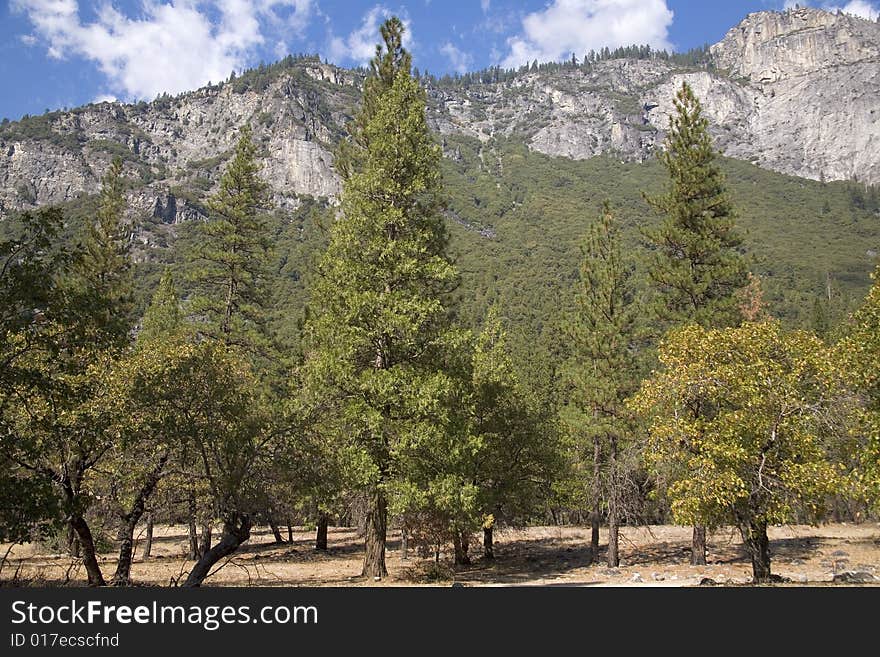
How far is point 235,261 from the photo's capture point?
961 inches

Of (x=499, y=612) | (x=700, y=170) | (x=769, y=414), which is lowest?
(x=499, y=612)

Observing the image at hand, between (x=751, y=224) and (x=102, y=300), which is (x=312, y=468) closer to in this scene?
(x=102, y=300)

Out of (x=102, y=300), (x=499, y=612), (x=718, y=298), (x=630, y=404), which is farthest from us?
(x=718, y=298)

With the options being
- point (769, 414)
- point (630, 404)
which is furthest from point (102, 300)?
point (769, 414)

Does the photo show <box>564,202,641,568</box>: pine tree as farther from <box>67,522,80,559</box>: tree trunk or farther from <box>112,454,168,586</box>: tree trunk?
<box>67,522,80,559</box>: tree trunk

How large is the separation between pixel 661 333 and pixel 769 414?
10.8 meters

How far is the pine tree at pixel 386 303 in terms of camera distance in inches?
582

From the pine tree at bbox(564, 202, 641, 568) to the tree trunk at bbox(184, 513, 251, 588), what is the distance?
13758 millimetres

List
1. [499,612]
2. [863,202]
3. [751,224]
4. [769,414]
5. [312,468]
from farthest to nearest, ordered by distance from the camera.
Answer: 1. [863,202]
2. [751,224]
3. [312,468]
4. [769,414]
5. [499,612]

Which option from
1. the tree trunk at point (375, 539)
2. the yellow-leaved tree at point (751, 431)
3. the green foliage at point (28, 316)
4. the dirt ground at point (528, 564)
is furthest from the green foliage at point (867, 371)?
the green foliage at point (28, 316)

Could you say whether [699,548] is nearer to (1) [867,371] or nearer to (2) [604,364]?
(2) [604,364]

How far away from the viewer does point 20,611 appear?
7062 millimetres

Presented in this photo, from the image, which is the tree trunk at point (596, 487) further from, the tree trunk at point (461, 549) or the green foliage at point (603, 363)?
the tree trunk at point (461, 549)

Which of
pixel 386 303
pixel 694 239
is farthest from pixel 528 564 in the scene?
pixel 694 239
